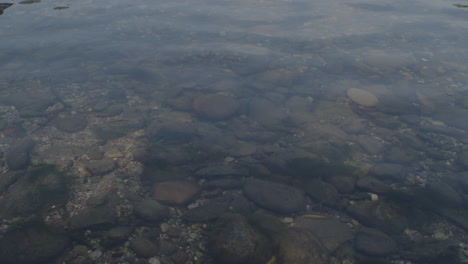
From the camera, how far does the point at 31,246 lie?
3.83m

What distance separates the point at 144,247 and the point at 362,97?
6.06m

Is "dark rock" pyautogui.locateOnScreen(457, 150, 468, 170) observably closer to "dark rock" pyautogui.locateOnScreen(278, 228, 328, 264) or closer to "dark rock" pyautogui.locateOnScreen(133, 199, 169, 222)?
"dark rock" pyautogui.locateOnScreen(278, 228, 328, 264)

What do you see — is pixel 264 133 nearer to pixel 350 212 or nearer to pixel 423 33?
pixel 350 212

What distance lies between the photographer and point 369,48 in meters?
9.95

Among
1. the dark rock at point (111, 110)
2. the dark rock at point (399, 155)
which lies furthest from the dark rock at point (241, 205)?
the dark rock at point (111, 110)

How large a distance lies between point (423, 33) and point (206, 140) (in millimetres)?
9865

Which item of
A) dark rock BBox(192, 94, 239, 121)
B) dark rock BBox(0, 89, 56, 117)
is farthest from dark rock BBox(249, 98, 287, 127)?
dark rock BBox(0, 89, 56, 117)

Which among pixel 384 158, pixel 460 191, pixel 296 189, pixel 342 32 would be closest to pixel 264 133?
pixel 296 189

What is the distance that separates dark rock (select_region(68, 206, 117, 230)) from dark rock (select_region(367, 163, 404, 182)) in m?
4.35

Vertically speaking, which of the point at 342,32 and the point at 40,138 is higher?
the point at 342,32

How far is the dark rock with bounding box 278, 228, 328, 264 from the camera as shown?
150 inches

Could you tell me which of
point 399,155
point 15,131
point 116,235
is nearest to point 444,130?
point 399,155

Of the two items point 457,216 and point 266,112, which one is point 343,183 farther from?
point 266,112

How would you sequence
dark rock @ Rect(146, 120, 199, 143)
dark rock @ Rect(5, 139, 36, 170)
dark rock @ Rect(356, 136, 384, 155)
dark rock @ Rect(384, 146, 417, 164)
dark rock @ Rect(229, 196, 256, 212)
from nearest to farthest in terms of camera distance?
dark rock @ Rect(229, 196, 256, 212) < dark rock @ Rect(5, 139, 36, 170) < dark rock @ Rect(384, 146, 417, 164) < dark rock @ Rect(356, 136, 384, 155) < dark rock @ Rect(146, 120, 199, 143)
